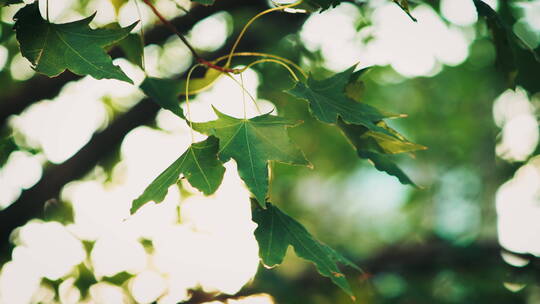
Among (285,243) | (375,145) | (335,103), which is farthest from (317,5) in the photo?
(285,243)

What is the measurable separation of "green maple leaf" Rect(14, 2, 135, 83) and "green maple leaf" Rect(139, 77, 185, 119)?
0.71 feet

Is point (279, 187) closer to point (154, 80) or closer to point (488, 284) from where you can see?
point (488, 284)

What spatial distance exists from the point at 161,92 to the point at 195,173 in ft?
1.31

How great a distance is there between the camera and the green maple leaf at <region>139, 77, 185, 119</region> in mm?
996

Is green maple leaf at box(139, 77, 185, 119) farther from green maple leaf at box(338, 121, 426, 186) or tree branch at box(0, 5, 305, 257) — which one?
tree branch at box(0, 5, 305, 257)

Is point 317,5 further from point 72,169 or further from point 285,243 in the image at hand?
point 72,169

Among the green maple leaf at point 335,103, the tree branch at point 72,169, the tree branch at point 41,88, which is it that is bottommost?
the tree branch at point 72,169

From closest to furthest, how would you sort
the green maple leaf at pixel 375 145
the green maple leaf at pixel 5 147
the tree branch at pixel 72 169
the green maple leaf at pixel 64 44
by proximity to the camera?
1. the green maple leaf at pixel 64 44
2. the green maple leaf at pixel 375 145
3. the green maple leaf at pixel 5 147
4. the tree branch at pixel 72 169

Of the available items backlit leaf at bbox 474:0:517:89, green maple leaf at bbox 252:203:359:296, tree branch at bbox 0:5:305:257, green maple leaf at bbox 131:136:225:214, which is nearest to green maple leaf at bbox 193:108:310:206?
green maple leaf at bbox 131:136:225:214

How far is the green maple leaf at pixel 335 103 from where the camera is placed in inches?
32.8

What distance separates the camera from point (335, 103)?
89cm

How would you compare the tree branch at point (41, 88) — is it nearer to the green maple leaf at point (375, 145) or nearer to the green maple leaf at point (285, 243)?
the green maple leaf at point (375, 145)

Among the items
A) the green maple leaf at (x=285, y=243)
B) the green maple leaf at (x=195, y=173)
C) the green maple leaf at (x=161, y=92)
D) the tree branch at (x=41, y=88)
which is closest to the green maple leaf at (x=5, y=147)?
the green maple leaf at (x=161, y=92)

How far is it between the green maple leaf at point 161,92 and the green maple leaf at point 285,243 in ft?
0.90
